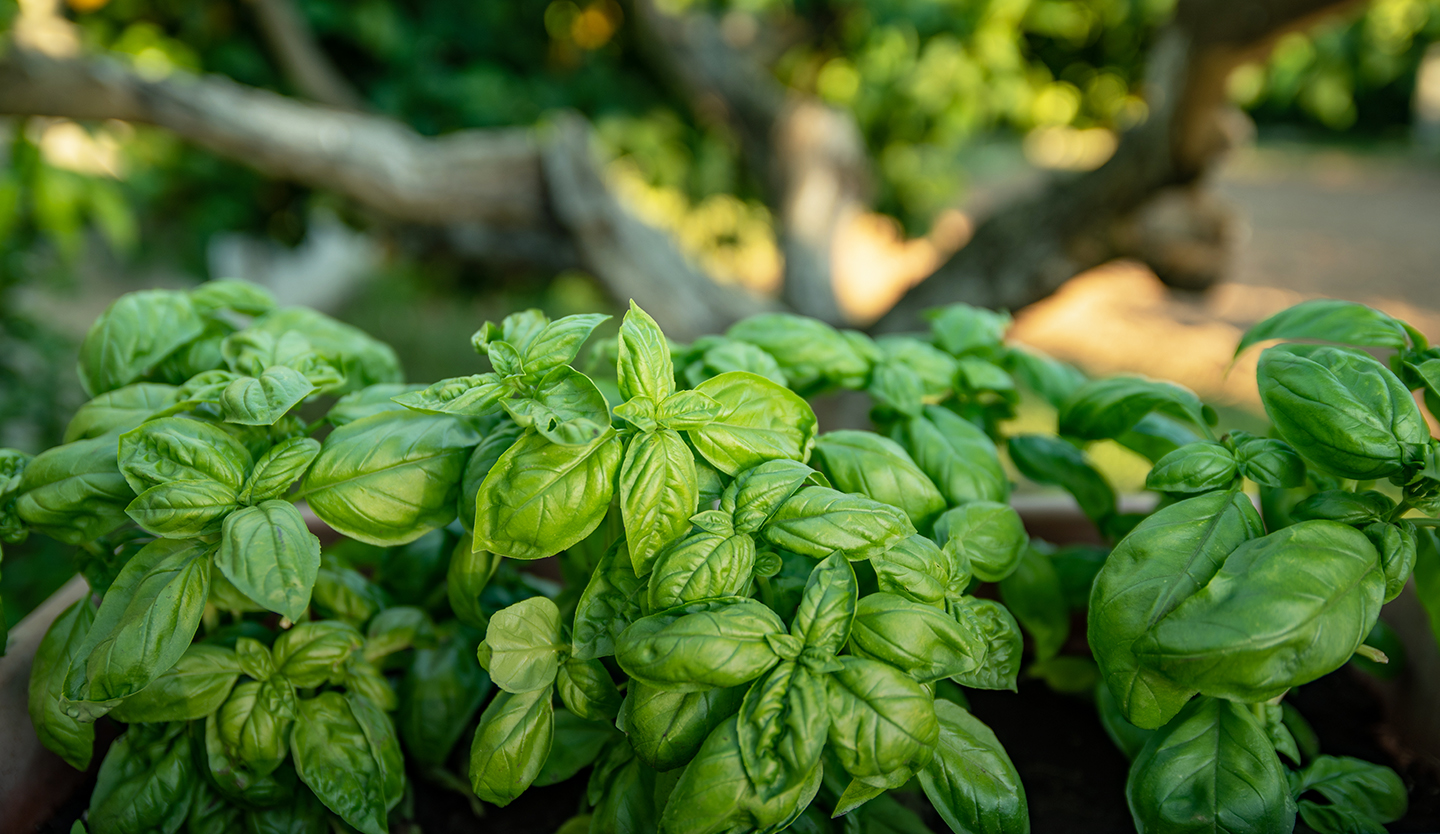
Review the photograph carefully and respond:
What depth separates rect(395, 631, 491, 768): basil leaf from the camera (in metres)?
0.65

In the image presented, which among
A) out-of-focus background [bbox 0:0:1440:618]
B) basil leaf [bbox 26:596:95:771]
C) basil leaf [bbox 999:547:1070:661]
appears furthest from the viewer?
out-of-focus background [bbox 0:0:1440:618]

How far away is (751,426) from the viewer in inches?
22.2

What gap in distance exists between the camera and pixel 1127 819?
0.67m

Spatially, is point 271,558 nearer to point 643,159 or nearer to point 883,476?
point 883,476

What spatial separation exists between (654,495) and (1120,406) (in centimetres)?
36

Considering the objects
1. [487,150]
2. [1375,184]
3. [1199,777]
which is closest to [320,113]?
[487,150]

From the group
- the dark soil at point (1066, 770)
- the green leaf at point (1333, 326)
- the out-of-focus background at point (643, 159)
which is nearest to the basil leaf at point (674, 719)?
the dark soil at point (1066, 770)

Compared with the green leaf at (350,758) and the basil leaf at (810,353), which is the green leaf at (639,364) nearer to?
the basil leaf at (810,353)

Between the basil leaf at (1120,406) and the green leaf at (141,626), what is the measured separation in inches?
23.4

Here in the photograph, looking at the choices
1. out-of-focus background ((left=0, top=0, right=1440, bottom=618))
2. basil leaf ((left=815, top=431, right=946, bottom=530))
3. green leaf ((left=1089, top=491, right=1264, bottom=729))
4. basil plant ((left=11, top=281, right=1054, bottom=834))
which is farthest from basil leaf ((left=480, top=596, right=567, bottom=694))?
out-of-focus background ((left=0, top=0, right=1440, bottom=618))

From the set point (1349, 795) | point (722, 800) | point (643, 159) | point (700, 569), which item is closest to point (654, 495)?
point (700, 569)

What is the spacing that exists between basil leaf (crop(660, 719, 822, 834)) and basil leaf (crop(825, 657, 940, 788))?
3 centimetres

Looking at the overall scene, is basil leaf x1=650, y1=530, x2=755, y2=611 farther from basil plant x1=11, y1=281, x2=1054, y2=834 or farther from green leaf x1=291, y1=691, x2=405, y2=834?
green leaf x1=291, y1=691, x2=405, y2=834

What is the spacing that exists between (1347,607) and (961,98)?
213cm
